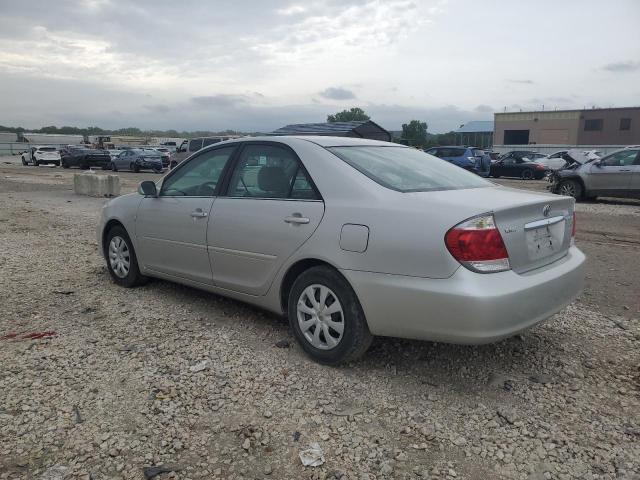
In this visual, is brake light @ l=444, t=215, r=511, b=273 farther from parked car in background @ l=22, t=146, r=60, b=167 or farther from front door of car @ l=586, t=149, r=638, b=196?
parked car in background @ l=22, t=146, r=60, b=167

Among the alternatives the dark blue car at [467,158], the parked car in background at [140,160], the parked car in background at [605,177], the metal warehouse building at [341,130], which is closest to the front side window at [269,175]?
the parked car in background at [605,177]

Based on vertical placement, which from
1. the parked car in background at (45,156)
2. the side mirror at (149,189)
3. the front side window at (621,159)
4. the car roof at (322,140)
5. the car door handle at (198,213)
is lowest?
the parked car in background at (45,156)

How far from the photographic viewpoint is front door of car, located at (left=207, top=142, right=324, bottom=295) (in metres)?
3.78

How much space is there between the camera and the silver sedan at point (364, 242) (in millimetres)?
3064

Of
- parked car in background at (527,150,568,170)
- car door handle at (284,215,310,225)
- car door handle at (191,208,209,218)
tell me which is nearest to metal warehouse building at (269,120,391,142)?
parked car in background at (527,150,568,170)

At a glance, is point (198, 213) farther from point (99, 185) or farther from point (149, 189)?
point (99, 185)

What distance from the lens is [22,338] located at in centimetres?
419

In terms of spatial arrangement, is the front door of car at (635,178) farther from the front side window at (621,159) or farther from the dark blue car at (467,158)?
the dark blue car at (467,158)

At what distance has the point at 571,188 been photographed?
14.9m

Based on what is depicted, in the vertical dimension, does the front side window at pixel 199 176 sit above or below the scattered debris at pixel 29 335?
above

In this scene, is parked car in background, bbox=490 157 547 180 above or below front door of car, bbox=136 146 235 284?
below

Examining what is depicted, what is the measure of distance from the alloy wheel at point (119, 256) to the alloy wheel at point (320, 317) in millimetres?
2537

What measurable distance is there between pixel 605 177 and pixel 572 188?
0.91m

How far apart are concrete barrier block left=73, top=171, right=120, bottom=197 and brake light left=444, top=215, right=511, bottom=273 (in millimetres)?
15075
